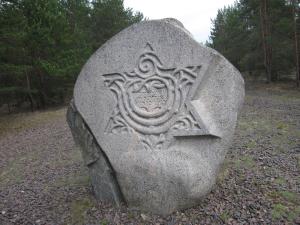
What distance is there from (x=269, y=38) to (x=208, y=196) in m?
15.4

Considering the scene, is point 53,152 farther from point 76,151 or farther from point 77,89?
point 77,89

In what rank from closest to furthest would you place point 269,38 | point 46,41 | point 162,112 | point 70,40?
point 162,112 < point 46,41 < point 70,40 < point 269,38

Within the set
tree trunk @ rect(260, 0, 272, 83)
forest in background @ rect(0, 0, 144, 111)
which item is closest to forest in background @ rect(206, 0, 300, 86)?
tree trunk @ rect(260, 0, 272, 83)

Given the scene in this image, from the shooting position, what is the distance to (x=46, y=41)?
12.2 m

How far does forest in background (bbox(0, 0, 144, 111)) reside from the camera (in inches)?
409

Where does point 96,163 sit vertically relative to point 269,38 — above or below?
below

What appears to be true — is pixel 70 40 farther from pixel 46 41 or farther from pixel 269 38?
pixel 269 38

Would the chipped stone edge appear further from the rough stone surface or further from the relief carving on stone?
the relief carving on stone

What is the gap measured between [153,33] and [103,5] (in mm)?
16832

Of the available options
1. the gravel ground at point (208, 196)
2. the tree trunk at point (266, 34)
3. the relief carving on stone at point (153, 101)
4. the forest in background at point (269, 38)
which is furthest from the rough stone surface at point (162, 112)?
the tree trunk at point (266, 34)

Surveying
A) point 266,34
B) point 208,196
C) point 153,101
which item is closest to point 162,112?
point 153,101

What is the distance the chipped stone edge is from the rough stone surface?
5 cm

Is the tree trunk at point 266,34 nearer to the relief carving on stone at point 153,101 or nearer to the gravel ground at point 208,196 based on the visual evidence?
the gravel ground at point 208,196

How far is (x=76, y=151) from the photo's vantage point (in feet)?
22.5
